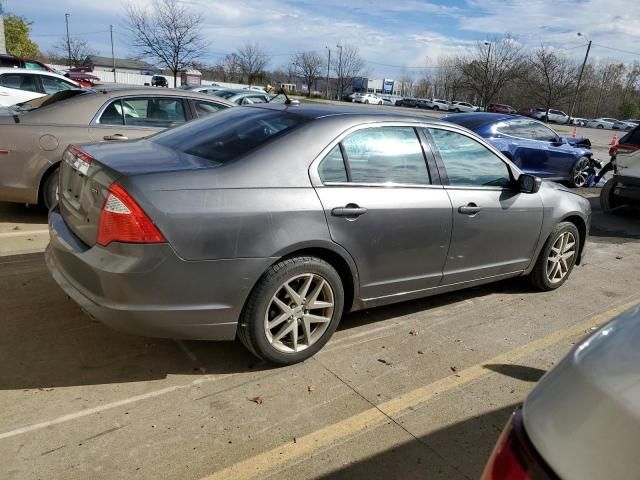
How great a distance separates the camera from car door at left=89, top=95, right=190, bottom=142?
19.8 feet

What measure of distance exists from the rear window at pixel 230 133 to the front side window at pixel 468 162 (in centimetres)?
118

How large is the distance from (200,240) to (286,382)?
3.40 ft

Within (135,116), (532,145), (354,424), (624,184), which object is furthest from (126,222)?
(532,145)

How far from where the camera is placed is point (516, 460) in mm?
1244

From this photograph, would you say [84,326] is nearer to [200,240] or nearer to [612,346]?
[200,240]

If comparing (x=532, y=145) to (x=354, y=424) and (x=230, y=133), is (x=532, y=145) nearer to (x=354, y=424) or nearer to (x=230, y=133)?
(x=230, y=133)

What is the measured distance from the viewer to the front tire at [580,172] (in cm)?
1134

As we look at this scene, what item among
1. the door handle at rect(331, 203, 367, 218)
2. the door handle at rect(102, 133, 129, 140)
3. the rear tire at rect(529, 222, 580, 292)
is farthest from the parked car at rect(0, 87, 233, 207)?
the rear tire at rect(529, 222, 580, 292)

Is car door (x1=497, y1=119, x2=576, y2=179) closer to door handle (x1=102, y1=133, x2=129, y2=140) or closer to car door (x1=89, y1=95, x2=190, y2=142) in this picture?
car door (x1=89, y1=95, x2=190, y2=142)

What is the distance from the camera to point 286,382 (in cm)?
320

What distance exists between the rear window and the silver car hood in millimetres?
2292

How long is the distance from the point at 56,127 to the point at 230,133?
3195 millimetres

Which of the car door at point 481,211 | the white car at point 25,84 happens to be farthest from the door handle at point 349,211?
the white car at point 25,84

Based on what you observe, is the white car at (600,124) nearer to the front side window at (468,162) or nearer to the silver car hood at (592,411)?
the front side window at (468,162)
